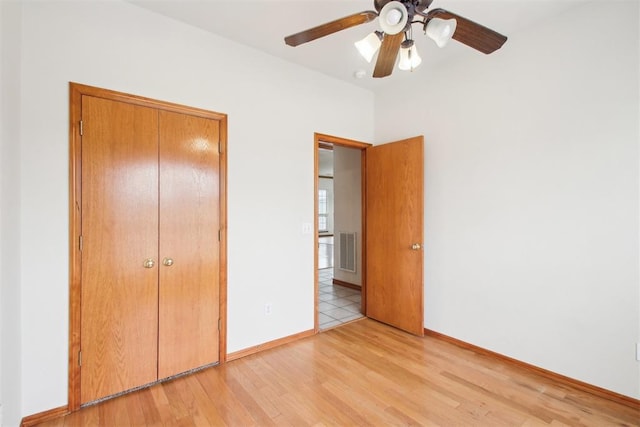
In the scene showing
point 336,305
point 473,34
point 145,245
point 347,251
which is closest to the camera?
point 473,34

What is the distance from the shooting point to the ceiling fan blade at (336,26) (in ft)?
4.89

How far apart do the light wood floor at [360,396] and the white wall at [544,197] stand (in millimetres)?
336

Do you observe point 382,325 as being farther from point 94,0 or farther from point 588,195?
point 94,0

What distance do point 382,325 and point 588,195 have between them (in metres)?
2.22

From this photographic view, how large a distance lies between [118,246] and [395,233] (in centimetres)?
252

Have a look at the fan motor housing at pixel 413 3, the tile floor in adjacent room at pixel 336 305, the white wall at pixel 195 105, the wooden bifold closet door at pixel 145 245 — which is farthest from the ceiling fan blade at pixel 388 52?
the tile floor in adjacent room at pixel 336 305

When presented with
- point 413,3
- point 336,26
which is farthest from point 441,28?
point 336,26

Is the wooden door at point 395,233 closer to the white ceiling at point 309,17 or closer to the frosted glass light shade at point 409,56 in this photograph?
→ the white ceiling at point 309,17

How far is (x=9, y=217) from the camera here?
5.25ft

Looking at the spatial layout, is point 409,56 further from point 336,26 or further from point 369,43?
point 336,26

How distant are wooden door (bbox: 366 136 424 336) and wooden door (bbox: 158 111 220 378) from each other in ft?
5.91

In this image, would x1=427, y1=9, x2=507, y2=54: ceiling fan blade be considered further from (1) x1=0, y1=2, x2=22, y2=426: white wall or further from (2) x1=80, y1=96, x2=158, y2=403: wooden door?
(1) x1=0, y1=2, x2=22, y2=426: white wall

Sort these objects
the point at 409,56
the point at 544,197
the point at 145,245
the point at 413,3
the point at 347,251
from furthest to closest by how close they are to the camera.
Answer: the point at 347,251 < the point at 544,197 < the point at 145,245 < the point at 409,56 < the point at 413,3

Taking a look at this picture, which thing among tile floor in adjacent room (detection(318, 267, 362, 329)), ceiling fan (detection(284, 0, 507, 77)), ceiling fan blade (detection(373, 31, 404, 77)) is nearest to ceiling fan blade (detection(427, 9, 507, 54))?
ceiling fan (detection(284, 0, 507, 77))
